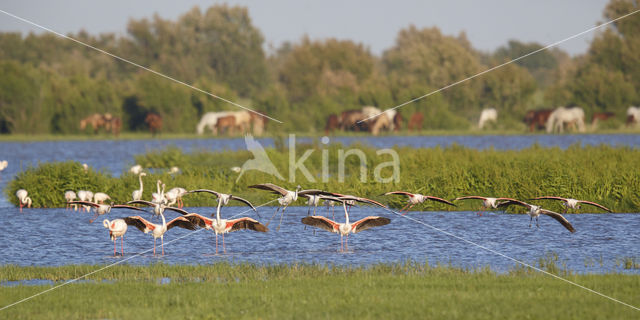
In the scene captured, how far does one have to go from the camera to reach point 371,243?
1994 cm

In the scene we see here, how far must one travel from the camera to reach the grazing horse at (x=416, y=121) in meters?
74.7

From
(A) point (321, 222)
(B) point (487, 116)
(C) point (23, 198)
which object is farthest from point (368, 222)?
(B) point (487, 116)

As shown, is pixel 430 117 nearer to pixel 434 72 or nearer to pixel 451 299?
pixel 434 72

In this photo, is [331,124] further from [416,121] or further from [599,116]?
[599,116]

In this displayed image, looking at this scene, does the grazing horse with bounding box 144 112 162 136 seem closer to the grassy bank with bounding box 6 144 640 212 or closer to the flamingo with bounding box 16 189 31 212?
the grassy bank with bounding box 6 144 640 212

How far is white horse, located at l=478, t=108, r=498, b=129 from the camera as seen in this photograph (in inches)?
3132

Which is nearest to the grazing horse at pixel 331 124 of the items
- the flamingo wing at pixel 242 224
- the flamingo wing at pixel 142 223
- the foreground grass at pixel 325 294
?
the flamingo wing at pixel 242 224

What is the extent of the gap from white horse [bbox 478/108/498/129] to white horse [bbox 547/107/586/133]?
8.29 m

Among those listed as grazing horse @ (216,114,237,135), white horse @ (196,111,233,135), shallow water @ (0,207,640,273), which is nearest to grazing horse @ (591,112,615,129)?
grazing horse @ (216,114,237,135)

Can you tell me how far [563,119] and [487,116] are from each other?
10.9 metres

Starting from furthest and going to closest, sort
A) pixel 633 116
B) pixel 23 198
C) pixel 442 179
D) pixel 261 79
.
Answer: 1. pixel 261 79
2. pixel 633 116
3. pixel 23 198
4. pixel 442 179

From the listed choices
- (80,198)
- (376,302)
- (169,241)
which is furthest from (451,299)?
(80,198)

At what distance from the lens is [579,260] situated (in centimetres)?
1700

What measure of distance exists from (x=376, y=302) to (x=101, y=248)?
897cm
